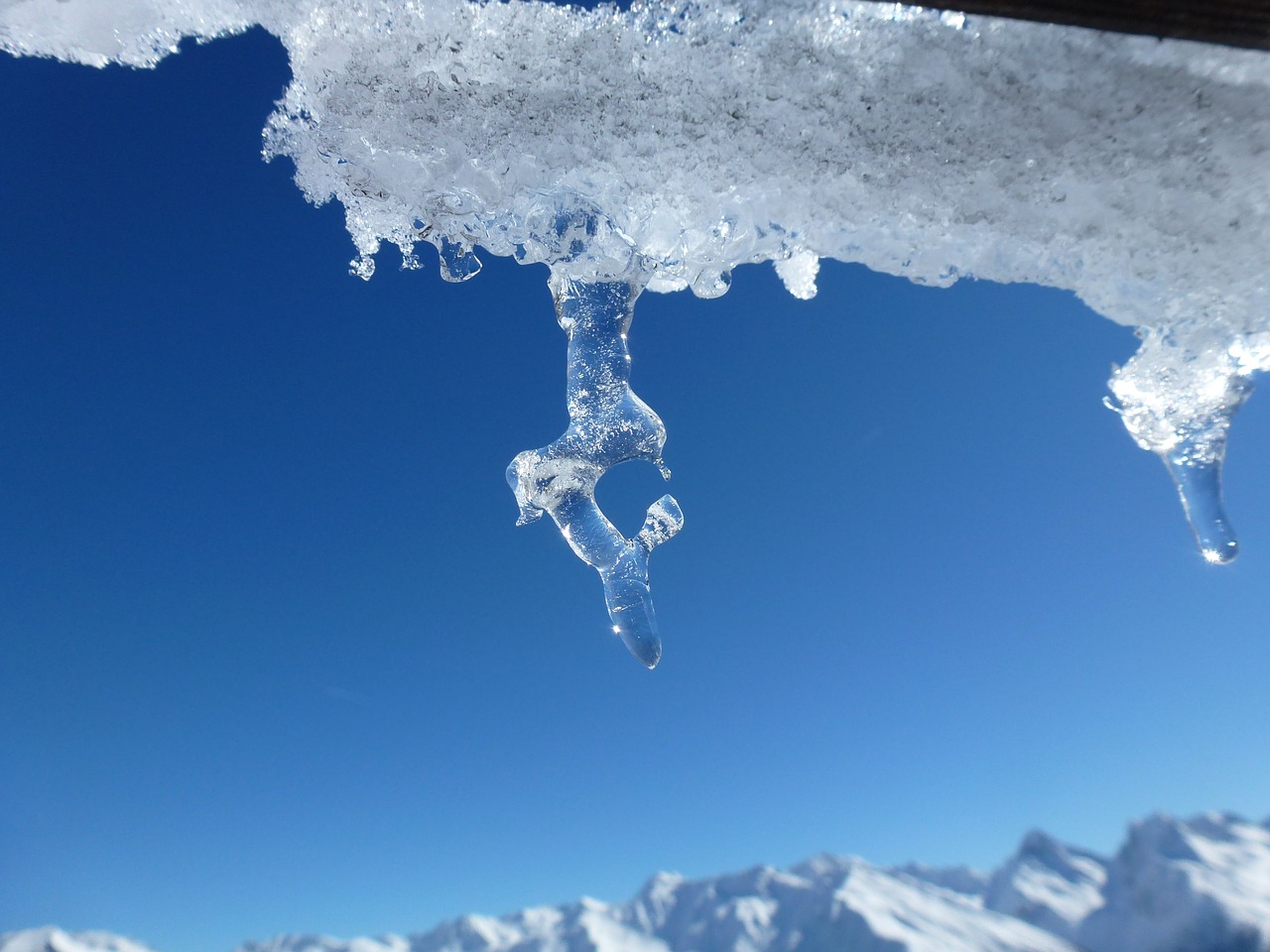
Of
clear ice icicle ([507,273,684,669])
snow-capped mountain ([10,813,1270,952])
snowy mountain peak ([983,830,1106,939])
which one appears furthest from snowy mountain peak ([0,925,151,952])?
clear ice icicle ([507,273,684,669])

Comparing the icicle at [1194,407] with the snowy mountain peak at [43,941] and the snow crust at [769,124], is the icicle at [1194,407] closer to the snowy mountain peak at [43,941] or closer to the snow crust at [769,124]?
the snow crust at [769,124]

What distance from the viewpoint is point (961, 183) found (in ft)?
5.18

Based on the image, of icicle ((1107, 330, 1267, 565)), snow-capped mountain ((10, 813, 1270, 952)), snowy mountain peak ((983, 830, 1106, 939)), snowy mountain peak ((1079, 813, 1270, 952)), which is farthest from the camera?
snowy mountain peak ((983, 830, 1106, 939))

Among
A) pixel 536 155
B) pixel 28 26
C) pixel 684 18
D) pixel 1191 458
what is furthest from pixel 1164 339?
pixel 28 26

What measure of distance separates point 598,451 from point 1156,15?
1.39 m

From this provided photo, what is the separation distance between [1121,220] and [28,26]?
8.09ft

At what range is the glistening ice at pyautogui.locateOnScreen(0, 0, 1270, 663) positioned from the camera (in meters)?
1.49

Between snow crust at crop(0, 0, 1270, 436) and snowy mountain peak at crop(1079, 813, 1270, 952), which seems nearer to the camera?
snow crust at crop(0, 0, 1270, 436)

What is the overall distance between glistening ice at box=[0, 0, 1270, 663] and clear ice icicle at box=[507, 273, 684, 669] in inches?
6.5

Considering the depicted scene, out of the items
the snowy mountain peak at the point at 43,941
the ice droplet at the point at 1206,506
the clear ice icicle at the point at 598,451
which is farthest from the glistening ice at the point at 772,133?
the snowy mountain peak at the point at 43,941

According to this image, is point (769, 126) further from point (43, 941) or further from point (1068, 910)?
point (43, 941)

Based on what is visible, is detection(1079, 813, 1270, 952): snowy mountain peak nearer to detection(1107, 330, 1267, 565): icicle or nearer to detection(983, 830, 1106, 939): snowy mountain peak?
detection(983, 830, 1106, 939): snowy mountain peak

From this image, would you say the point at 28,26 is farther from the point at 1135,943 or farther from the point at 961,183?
the point at 1135,943

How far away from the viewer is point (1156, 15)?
1.17m
